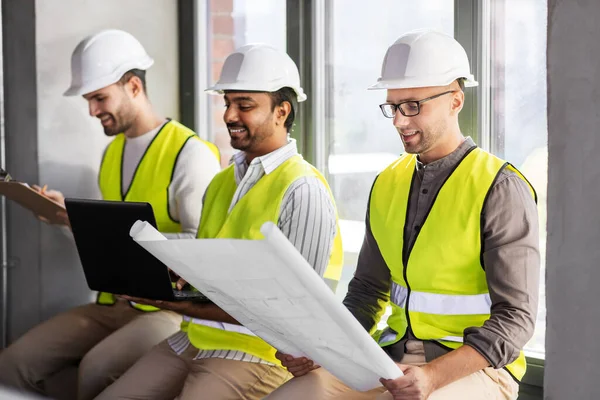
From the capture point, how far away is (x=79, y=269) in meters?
3.56

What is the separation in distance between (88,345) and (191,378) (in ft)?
2.81

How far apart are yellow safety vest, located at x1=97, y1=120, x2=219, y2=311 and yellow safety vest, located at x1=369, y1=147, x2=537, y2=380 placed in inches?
44.0

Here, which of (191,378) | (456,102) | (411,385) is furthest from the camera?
(191,378)

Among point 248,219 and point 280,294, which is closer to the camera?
point 280,294

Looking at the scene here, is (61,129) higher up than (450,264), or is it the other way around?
(61,129)

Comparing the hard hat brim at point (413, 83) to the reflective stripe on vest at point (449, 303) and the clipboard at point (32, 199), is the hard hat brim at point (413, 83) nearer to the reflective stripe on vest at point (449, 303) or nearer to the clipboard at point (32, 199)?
the reflective stripe on vest at point (449, 303)

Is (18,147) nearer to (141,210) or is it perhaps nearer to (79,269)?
(79,269)

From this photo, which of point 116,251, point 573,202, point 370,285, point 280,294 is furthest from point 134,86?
point 573,202

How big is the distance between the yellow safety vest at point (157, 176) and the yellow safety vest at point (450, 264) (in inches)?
44.0

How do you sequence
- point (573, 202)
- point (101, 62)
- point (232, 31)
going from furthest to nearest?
point (232, 31) → point (101, 62) → point (573, 202)

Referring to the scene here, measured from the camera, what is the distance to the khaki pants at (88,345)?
8.96 ft

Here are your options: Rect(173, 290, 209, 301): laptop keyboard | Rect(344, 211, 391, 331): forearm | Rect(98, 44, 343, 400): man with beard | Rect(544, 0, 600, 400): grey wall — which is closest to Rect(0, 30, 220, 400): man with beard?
Rect(98, 44, 343, 400): man with beard

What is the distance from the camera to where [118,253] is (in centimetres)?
235

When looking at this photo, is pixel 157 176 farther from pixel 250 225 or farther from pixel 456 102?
pixel 456 102
